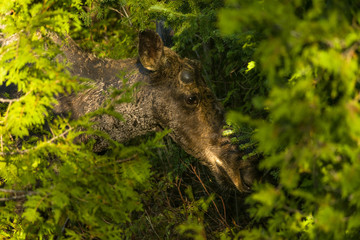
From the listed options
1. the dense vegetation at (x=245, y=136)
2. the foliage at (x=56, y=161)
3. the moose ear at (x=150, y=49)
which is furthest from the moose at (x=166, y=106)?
the foliage at (x=56, y=161)

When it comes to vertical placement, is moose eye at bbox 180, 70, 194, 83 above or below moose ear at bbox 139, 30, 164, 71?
below

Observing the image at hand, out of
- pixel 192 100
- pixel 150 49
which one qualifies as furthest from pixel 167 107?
pixel 150 49

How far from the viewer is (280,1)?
1622 mm

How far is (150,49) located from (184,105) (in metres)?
0.75

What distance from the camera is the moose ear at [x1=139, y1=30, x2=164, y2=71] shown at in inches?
140

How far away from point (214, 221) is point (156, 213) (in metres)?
0.82

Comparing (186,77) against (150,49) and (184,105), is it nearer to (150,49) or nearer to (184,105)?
(184,105)

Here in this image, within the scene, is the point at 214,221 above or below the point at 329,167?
below

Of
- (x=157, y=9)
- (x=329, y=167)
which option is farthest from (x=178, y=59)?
(x=329, y=167)

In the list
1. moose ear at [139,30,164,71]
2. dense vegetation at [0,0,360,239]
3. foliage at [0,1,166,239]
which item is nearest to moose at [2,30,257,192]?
moose ear at [139,30,164,71]

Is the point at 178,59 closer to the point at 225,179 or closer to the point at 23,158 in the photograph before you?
the point at 225,179

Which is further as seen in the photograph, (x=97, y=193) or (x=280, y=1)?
(x=97, y=193)

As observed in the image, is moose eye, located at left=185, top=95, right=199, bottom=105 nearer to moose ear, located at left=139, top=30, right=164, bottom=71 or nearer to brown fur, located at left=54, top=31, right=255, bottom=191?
brown fur, located at left=54, top=31, right=255, bottom=191

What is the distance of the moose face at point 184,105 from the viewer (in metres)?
3.63
